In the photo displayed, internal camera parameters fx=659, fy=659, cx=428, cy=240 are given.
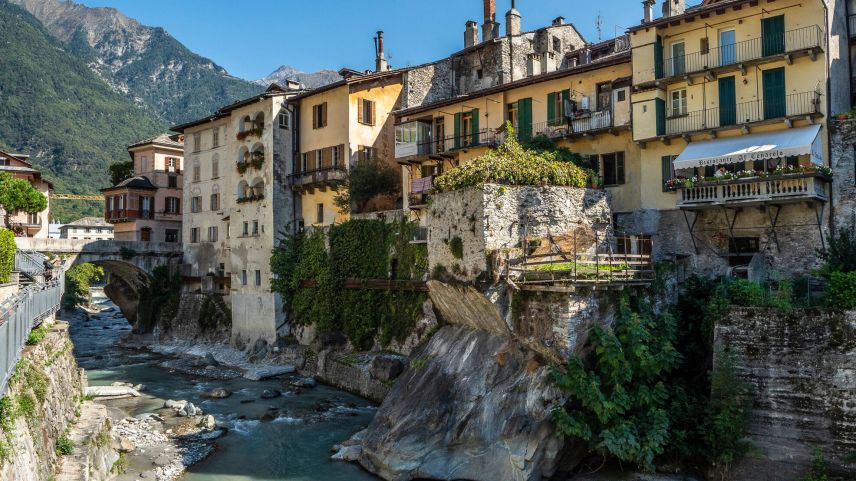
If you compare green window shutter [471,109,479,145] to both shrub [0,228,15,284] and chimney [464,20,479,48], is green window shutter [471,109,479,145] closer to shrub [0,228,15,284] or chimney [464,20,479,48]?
chimney [464,20,479,48]

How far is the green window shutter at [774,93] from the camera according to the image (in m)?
26.2

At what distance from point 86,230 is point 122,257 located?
2264 inches

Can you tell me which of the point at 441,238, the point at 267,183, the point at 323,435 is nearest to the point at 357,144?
the point at 267,183

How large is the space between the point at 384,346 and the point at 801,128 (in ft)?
71.4

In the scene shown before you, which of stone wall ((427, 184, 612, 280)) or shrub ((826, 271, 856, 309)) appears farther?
stone wall ((427, 184, 612, 280))

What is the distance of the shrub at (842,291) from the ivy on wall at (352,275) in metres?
18.4

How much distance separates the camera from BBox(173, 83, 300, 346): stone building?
145 ft

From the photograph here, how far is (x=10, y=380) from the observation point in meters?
15.6

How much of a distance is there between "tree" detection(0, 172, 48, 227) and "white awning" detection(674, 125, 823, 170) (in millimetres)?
42721

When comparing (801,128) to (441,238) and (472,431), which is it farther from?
(472,431)

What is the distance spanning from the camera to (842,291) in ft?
64.4

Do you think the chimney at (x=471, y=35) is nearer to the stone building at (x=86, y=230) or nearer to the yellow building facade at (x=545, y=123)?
the yellow building facade at (x=545, y=123)

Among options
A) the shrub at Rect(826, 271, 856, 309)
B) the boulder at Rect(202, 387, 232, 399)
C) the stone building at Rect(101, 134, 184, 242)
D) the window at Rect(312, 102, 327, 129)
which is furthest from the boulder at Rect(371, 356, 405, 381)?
the stone building at Rect(101, 134, 184, 242)

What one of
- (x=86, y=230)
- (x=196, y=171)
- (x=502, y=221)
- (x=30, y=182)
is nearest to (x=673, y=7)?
(x=502, y=221)
